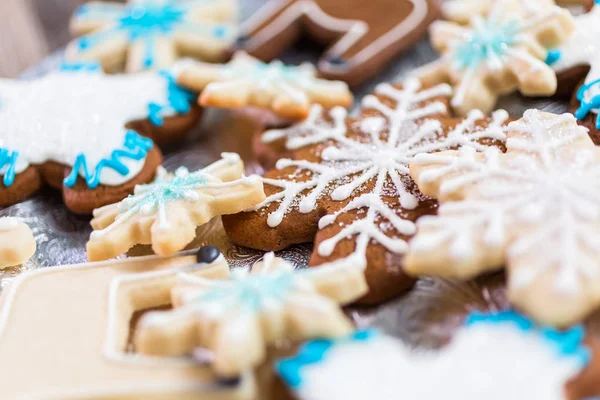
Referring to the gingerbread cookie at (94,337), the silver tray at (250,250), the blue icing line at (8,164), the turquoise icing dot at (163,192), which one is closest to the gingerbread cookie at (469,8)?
the silver tray at (250,250)

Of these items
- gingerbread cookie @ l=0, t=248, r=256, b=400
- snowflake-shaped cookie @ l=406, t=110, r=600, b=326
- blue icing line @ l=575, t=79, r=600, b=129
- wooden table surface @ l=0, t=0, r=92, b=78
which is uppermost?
snowflake-shaped cookie @ l=406, t=110, r=600, b=326

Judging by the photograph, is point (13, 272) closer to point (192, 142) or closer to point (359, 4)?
point (192, 142)

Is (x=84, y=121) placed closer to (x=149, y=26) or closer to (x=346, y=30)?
(x=149, y=26)

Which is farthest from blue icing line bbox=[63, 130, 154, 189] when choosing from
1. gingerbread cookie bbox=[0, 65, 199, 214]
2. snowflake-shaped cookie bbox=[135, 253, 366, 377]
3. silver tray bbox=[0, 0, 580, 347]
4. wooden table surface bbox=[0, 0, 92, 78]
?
wooden table surface bbox=[0, 0, 92, 78]

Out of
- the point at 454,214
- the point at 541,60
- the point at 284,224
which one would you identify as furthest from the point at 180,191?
the point at 541,60

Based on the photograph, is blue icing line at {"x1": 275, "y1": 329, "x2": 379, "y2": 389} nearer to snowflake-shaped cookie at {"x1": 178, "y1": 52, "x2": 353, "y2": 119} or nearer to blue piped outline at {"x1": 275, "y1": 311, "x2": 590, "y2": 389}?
blue piped outline at {"x1": 275, "y1": 311, "x2": 590, "y2": 389}

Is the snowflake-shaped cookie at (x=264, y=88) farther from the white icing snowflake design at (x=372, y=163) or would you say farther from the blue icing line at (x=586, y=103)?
the blue icing line at (x=586, y=103)

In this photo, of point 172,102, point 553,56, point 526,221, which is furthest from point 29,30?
point 526,221
